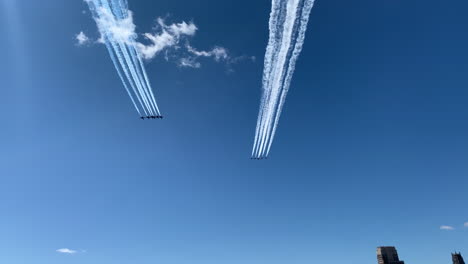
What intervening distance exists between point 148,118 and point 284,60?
2509 cm

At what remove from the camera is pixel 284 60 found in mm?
42719

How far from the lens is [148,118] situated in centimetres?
5388

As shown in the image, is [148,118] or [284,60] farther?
[148,118]
